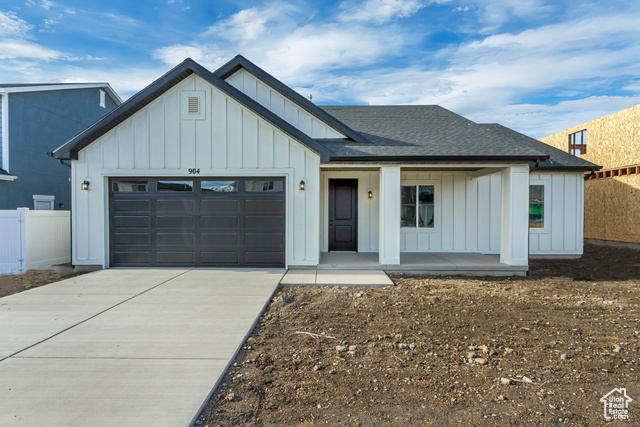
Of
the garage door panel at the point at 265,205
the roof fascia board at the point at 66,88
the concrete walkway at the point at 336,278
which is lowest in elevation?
the concrete walkway at the point at 336,278

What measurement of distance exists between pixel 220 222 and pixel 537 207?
999 centimetres

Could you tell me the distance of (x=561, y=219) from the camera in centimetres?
1124

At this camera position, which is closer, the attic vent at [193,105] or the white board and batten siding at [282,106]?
the attic vent at [193,105]

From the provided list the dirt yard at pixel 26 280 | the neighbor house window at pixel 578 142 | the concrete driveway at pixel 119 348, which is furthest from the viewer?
the neighbor house window at pixel 578 142

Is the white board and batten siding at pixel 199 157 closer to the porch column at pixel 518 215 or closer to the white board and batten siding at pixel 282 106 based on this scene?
the white board and batten siding at pixel 282 106

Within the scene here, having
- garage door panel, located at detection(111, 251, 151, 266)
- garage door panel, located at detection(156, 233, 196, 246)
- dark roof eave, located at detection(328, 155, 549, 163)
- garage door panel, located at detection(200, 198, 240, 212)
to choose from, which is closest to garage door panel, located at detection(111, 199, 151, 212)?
garage door panel, located at detection(156, 233, 196, 246)

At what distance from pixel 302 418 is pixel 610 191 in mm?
17861

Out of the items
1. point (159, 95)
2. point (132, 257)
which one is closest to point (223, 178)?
point (159, 95)

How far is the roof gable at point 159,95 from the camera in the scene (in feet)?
26.8

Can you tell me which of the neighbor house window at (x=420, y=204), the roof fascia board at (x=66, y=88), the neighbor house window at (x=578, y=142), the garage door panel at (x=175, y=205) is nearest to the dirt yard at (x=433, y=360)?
the garage door panel at (x=175, y=205)

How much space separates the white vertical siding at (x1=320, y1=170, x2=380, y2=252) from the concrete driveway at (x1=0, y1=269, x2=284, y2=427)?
14.3 feet

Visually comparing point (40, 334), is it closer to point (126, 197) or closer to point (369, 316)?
point (369, 316)

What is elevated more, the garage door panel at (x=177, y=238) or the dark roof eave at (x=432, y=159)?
the dark roof eave at (x=432, y=159)

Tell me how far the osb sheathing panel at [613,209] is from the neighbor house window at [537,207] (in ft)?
18.3
